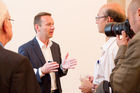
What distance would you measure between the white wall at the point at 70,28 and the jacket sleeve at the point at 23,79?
2.11 metres

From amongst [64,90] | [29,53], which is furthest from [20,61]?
[64,90]

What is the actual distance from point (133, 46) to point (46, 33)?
1429 mm

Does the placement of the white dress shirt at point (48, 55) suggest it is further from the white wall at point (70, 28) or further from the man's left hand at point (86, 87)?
the white wall at point (70, 28)

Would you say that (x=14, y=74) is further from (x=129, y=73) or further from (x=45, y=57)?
(x=45, y=57)

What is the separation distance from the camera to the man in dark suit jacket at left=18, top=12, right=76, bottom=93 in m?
2.06

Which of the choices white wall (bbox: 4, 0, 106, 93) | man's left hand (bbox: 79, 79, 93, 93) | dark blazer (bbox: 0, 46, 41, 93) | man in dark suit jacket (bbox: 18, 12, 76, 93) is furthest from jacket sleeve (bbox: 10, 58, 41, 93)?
white wall (bbox: 4, 0, 106, 93)

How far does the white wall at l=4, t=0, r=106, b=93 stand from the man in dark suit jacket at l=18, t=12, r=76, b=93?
2.14 ft

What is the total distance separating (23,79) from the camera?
961mm

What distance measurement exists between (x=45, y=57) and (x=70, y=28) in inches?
47.5

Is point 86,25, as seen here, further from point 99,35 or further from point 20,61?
point 20,61

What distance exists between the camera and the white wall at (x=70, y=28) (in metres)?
3.06

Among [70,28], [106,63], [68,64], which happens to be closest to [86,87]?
[106,63]

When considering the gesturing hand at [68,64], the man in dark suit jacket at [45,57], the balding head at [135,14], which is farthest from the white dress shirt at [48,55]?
the balding head at [135,14]

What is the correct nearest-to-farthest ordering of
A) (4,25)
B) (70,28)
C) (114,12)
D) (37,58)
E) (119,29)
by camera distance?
(4,25) → (119,29) → (114,12) → (37,58) → (70,28)
